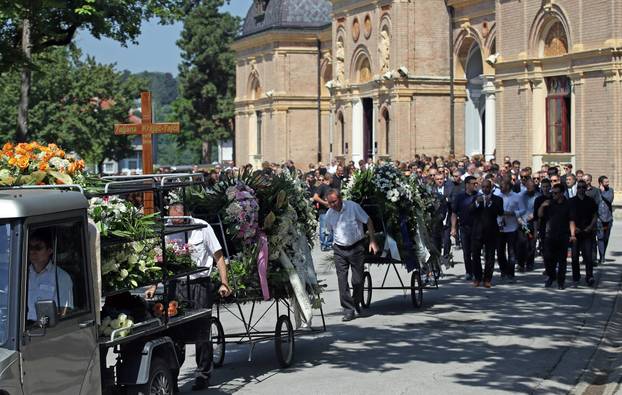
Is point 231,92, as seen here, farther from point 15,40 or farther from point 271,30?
point 15,40

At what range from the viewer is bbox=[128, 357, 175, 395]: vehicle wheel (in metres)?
9.70

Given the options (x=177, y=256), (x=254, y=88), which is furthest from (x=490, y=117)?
(x=177, y=256)

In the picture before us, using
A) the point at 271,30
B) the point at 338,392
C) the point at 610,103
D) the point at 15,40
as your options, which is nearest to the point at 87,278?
the point at 338,392

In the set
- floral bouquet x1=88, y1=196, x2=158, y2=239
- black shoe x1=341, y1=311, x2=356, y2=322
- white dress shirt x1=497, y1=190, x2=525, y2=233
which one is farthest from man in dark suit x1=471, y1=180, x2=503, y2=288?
floral bouquet x1=88, y1=196, x2=158, y2=239

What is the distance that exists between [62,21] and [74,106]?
4627cm

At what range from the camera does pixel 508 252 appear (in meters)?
21.6

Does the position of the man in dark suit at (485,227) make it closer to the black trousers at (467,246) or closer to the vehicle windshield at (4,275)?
the black trousers at (467,246)

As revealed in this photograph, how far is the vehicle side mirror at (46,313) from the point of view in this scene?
7.98 m

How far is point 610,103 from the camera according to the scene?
34.4m

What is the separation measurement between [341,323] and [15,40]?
34.8 ft

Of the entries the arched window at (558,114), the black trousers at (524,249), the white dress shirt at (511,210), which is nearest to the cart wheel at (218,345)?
the white dress shirt at (511,210)

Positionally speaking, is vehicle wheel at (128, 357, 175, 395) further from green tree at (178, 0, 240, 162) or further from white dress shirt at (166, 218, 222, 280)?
green tree at (178, 0, 240, 162)

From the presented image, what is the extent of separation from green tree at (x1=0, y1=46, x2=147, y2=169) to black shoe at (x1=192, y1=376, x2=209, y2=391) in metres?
52.3

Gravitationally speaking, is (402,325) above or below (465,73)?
below
